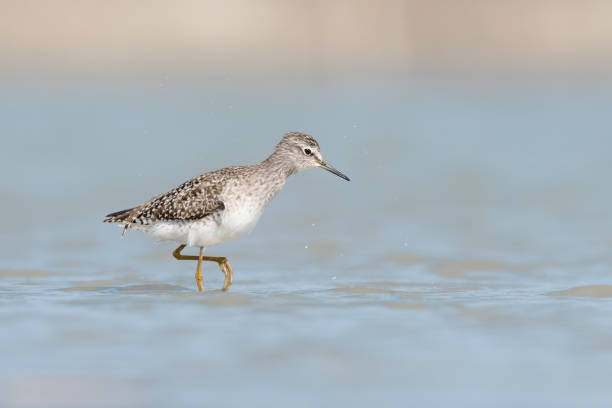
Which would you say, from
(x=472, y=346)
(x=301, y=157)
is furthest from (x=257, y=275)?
(x=472, y=346)

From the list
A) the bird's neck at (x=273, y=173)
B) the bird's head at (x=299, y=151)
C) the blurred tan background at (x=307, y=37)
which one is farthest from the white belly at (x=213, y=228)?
the blurred tan background at (x=307, y=37)

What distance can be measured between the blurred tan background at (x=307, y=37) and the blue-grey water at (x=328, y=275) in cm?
1477

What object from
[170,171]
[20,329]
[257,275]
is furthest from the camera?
[170,171]

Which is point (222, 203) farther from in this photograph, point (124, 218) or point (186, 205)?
point (124, 218)

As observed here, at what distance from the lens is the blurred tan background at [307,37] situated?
146ft

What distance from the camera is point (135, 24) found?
45.6 meters

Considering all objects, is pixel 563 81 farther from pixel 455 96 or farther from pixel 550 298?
pixel 550 298

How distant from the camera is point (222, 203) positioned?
10.5 m

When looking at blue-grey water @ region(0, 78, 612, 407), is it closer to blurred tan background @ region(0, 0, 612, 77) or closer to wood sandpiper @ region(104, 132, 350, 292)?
wood sandpiper @ region(104, 132, 350, 292)

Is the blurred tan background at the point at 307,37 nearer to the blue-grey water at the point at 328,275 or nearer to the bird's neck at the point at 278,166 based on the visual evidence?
the blue-grey water at the point at 328,275

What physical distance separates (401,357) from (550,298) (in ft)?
9.42

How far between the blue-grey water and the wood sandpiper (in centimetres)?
59

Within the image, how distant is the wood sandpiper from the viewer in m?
10.5

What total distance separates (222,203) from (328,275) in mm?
2309
